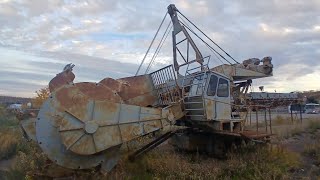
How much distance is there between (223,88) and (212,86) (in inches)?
22.4

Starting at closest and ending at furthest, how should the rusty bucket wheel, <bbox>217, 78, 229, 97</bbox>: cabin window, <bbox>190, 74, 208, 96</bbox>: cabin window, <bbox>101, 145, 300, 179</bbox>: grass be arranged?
the rusty bucket wheel, <bbox>101, 145, 300, 179</bbox>: grass, <bbox>190, 74, 208, 96</bbox>: cabin window, <bbox>217, 78, 229, 97</bbox>: cabin window

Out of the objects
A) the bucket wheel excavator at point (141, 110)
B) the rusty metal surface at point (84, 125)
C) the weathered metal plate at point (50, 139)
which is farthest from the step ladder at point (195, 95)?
the weathered metal plate at point (50, 139)

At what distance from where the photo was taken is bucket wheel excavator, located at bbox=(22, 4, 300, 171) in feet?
33.9

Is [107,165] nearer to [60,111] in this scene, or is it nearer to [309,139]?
[60,111]

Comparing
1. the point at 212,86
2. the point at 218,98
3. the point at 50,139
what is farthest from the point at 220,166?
the point at 50,139

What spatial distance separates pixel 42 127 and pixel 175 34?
25.2 feet

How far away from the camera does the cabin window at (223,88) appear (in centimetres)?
1358

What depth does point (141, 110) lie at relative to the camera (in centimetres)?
1127

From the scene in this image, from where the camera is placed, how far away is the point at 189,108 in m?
13.5

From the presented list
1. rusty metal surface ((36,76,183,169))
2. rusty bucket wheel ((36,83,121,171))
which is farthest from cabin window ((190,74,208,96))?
rusty bucket wheel ((36,83,121,171))

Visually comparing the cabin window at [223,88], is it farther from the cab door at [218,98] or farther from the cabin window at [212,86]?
the cabin window at [212,86]

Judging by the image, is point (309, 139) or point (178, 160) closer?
point (178, 160)

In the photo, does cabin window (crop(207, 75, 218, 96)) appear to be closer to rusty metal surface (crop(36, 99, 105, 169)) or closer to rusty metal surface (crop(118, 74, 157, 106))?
rusty metal surface (crop(118, 74, 157, 106))

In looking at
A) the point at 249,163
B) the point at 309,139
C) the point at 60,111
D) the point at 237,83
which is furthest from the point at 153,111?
the point at 309,139
